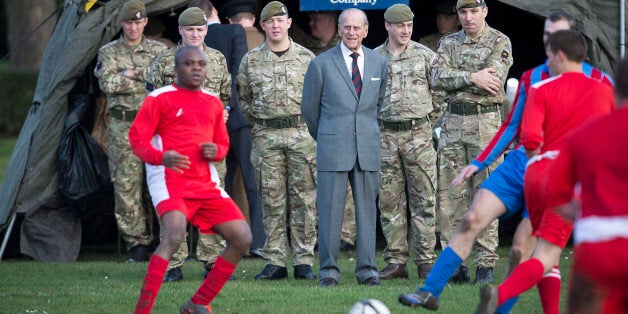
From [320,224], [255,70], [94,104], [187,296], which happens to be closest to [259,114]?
[255,70]

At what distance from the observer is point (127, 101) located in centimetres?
1169

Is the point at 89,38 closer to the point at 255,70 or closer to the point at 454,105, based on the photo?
the point at 255,70

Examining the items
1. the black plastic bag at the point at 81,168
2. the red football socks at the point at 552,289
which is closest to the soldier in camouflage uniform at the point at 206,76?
the black plastic bag at the point at 81,168

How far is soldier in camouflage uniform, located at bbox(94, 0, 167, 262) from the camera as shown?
11.5 metres

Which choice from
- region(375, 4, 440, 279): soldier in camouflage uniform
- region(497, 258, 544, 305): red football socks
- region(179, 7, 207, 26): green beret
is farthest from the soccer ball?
region(179, 7, 207, 26): green beret

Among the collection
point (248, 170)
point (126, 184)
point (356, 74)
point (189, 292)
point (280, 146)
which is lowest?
point (189, 292)

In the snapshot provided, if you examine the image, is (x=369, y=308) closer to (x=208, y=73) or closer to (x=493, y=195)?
(x=493, y=195)

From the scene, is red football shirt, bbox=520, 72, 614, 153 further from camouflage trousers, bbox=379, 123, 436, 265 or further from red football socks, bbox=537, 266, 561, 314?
camouflage trousers, bbox=379, 123, 436, 265

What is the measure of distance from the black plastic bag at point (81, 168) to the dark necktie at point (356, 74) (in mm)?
3746

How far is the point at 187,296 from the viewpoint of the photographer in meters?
8.92

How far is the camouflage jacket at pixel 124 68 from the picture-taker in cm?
1154

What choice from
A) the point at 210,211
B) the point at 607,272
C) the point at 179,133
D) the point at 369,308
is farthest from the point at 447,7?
the point at 607,272

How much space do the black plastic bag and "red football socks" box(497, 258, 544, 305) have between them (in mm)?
6345

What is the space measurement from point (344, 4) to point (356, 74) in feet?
8.57
